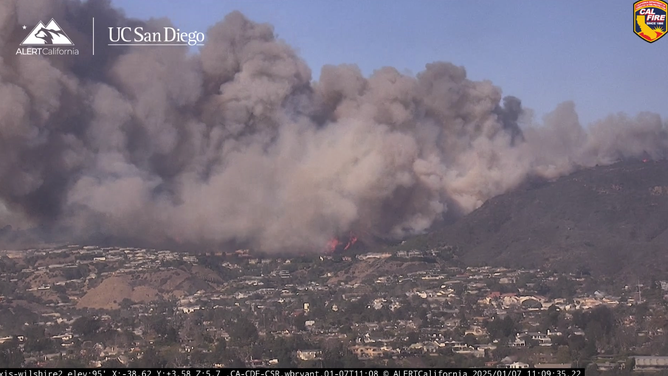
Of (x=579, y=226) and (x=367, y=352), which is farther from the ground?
(x=579, y=226)

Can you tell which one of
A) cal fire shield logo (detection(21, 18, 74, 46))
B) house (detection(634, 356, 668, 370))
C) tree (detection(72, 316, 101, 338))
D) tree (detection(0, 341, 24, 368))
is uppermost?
cal fire shield logo (detection(21, 18, 74, 46))

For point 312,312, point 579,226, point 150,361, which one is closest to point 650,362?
point 150,361

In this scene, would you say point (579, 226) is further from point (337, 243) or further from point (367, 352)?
point (367, 352)

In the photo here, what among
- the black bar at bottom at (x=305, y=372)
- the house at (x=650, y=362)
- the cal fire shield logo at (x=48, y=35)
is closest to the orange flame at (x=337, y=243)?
the cal fire shield logo at (x=48, y=35)

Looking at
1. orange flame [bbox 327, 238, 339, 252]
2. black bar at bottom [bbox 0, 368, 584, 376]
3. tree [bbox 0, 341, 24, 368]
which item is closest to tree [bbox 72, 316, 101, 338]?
tree [bbox 0, 341, 24, 368]

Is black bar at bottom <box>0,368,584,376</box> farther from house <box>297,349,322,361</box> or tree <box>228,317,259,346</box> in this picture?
tree <box>228,317,259,346</box>

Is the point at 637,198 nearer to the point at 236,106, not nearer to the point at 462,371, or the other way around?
the point at 236,106

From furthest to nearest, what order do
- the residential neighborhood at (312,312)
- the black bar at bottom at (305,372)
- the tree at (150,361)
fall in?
the residential neighborhood at (312,312) < the tree at (150,361) < the black bar at bottom at (305,372)

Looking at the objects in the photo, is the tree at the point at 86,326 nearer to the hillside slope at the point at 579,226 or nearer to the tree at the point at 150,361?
the tree at the point at 150,361
